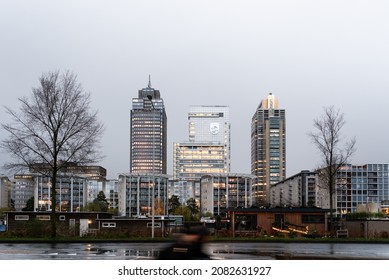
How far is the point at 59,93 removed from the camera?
1293 cm

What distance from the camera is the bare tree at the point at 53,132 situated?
37.2 feet

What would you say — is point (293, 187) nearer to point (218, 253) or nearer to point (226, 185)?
point (226, 185)

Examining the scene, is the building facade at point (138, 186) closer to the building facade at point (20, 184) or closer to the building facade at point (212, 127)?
the building facade at point (212, 127)

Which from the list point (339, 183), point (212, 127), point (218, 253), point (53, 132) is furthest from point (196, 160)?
point (339, 183)

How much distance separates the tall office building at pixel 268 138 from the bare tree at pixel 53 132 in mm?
3614

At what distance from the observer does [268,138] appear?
7.11 m

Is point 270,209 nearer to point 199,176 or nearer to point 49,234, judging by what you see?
point 49,234

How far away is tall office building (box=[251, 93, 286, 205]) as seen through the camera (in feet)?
23.5

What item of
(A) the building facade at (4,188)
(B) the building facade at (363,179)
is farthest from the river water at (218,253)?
(B) the building facade at (363,179)

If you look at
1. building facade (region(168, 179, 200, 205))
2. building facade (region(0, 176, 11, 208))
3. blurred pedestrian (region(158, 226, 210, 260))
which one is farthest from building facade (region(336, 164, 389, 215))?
building facade (region(0, 176, 11, 208))

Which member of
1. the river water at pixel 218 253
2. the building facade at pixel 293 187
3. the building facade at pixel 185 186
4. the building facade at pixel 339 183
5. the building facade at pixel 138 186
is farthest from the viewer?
the building facade at pixel 339 183

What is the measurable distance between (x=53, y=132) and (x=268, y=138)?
9398mm

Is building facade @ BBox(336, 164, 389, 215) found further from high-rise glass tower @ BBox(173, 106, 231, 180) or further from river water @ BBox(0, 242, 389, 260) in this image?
high-rise glass tower @ BBox(173, 106, 231, 180)

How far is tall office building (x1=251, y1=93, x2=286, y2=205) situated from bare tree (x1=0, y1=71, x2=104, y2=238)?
361cm
